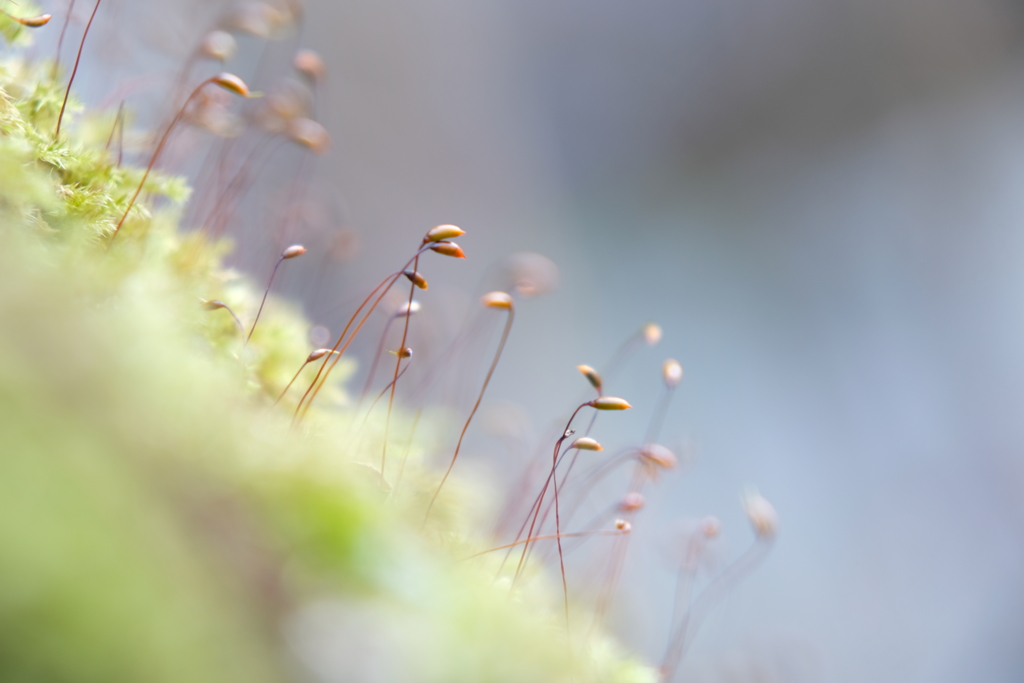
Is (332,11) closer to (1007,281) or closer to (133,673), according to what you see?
(133,673)

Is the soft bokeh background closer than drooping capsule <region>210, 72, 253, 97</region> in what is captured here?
No

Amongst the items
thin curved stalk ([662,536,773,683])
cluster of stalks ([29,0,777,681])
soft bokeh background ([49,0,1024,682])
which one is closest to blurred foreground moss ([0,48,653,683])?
cluster of stalks ([29,0,777,681])

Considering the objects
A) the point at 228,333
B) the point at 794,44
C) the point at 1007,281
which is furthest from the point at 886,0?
the point at 228,333

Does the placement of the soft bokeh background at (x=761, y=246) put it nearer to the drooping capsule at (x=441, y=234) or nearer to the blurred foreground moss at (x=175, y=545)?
the drooping capsule at (x=441, y=234)

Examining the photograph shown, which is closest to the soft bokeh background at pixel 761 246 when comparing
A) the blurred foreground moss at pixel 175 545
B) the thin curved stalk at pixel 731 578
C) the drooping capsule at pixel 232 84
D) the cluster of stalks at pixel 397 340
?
the thin curved stalk at pixel 731 578

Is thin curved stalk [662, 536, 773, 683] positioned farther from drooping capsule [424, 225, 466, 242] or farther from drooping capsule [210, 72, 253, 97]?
drooping capsule [210, 72, 253, 97]

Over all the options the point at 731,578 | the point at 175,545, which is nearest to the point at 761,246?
the point at 731,578

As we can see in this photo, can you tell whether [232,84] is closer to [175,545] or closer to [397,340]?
[175,545]
